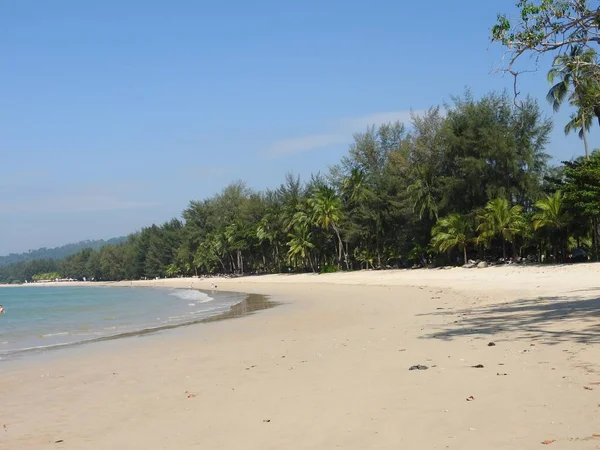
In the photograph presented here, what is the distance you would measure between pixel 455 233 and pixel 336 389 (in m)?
36.9

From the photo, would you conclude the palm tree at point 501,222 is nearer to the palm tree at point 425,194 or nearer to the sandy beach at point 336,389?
the palm tree at point 425,194

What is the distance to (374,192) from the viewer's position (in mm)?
56062

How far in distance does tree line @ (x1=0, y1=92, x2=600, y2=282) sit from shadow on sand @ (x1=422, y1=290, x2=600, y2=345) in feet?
59.7

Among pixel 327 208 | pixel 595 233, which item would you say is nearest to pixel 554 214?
pixel 595 233

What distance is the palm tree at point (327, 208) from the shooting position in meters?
59.5

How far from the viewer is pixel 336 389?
7402 millimetres

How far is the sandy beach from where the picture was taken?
213 inches

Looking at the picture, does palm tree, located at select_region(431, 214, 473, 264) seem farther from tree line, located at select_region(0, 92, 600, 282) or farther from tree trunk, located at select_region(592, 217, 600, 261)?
tree trunk, located at select_region(592, 217, 600, 261)

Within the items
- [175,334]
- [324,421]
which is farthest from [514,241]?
[324,421]

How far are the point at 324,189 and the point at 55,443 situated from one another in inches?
2189

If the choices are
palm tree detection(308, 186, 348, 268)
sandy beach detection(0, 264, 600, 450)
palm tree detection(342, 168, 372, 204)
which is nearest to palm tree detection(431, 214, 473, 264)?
palm tree detection(342, 168, 372, 204)

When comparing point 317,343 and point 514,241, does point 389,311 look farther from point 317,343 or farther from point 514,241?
point 514,241

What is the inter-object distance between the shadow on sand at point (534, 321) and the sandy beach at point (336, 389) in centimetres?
4

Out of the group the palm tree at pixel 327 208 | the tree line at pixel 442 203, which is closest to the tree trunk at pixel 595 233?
the tree line at pixel 442 203
